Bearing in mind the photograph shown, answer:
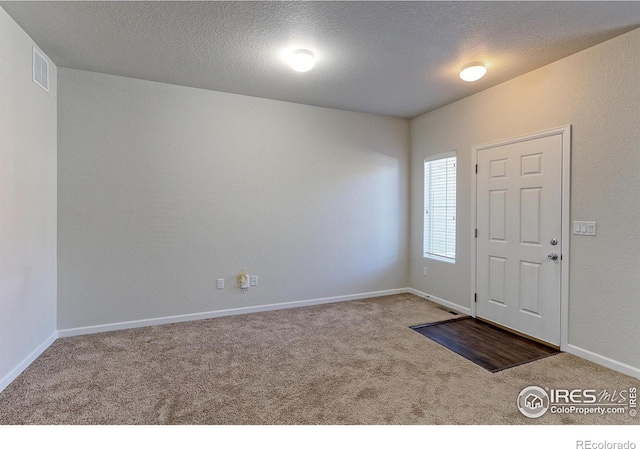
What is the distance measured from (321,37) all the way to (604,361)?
139 inches

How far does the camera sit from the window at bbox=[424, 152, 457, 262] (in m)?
4.25

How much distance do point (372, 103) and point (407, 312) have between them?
2.74 metres

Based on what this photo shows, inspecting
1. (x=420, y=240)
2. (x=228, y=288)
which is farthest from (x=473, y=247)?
(x=228, y=288)

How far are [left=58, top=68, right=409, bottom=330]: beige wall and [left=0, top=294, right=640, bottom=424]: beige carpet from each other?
0.58 metres

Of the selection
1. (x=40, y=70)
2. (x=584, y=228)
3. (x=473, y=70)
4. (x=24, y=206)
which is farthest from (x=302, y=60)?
(x=584, y=228)

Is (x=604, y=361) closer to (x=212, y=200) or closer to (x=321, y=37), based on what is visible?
(x=321, y=37)

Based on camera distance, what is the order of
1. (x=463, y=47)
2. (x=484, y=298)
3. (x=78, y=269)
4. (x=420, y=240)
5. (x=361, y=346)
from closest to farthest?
1. (x=463, y=47)
2. (x=361, y=346)
3. (x=78, y=269)
4. (x=484, y=298)
5. (x=420, y=240)

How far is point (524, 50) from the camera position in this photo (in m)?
2.78

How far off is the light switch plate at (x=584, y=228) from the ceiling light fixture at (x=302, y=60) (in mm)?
2779

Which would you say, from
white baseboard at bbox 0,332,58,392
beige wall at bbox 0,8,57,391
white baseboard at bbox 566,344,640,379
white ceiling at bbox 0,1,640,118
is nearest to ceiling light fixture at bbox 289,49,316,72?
white ceiling at bbox 0,1,640,118

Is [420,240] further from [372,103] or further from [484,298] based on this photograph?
[372,103]

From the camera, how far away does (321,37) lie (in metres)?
2.58

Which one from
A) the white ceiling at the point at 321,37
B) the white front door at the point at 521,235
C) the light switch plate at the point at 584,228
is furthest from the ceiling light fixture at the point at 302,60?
the light switch plate at the point at 584,228

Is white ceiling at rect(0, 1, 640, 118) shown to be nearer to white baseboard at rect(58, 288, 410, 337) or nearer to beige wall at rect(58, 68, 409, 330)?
beige wall at rect(58, 68, 409, 330)
